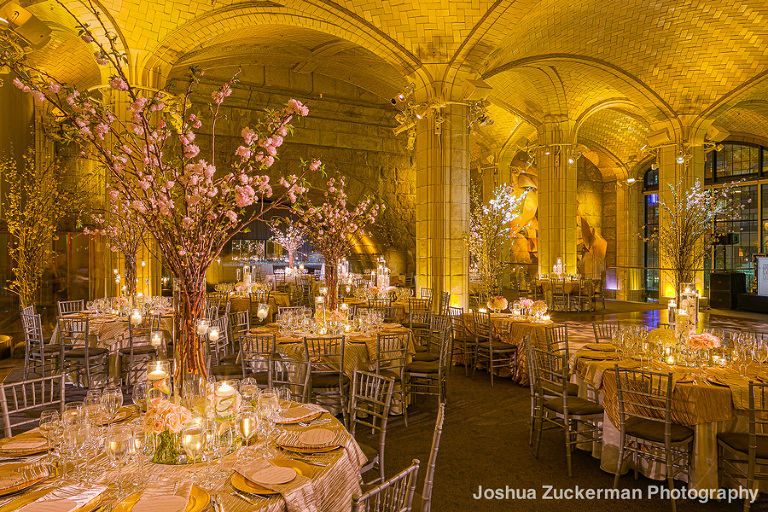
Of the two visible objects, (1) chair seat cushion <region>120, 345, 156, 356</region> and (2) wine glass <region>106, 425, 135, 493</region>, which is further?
(1) chair seat cushion <region>120, 345, 156, 356</region>

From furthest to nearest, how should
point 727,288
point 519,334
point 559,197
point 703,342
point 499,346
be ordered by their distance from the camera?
point 559,197
point 727,288
point 499,346
point 519,334
point 703,342

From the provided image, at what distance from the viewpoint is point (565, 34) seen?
10.6 m

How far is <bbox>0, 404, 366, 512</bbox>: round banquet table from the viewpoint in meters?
1.89

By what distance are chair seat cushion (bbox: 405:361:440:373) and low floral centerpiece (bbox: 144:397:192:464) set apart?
10.8ft

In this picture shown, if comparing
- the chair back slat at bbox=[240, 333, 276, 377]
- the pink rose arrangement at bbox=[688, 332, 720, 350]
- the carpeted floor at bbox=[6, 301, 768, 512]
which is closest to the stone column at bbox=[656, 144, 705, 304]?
the carpeted floor at bbox=[6, 301, 768, 512]

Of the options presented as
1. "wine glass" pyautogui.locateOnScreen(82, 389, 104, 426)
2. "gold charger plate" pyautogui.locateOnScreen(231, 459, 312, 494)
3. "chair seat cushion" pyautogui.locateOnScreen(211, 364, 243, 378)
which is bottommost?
"chair seat cushion" pyautogui.locateOnScreen(211, 364, 243, 378)

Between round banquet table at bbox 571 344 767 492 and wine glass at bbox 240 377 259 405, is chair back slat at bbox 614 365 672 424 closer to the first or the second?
round banquet table at bbox 571 344 767 492

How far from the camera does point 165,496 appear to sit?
6.17ft

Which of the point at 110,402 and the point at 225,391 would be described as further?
the point at 110,402

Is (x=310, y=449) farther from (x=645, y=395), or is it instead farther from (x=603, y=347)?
(x=603, y=347)

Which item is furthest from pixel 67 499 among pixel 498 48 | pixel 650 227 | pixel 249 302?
pixel 650 227

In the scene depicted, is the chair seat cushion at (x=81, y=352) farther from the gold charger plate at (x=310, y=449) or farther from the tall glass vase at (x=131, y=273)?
the gold charger plate at (x=310, y=449)

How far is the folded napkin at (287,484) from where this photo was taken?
1934 millimetres

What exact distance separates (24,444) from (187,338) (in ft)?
2.91
